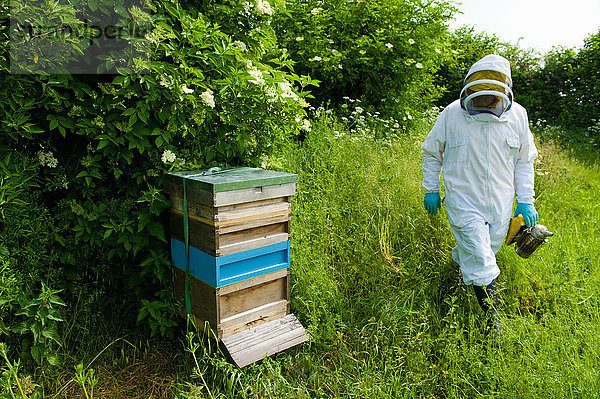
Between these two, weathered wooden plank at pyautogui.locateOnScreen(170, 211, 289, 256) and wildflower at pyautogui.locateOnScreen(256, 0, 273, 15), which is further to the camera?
wildflower at pyautogui.locateOnScreen(256, 0, 273, 15)

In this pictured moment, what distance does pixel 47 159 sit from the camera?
9.64 feet

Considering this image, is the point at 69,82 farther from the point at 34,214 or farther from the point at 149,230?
the point at 149,230

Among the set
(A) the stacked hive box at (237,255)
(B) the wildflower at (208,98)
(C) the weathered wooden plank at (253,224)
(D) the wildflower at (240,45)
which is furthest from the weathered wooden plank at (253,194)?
(D) the wildflower at (240,45)

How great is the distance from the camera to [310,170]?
16.1 ft

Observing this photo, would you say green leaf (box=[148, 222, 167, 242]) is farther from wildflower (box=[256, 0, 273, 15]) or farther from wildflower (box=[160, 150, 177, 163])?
wildflower (box=[256, 0, 273, 15])

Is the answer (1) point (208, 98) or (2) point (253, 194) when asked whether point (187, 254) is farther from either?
(1) point (208, 98)

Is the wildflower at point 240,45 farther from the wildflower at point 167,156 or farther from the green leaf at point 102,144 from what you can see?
the green leaf at point 102,144

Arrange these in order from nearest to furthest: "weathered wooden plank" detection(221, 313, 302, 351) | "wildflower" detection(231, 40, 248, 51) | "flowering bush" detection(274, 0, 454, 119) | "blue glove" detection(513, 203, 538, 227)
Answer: "weathered wooden plank" detection(221, 313, 302, 351)
"wildflower" detection(231, 40, 248, 51)
"blue glove" detection(513, 203, 538, 227)
"flowering bush" detection(274, 0, 454, 119)

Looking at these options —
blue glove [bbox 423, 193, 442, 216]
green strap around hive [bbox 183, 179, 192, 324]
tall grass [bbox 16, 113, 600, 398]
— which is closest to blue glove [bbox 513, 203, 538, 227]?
tall grass [bbox 16, 113, 600, 398]

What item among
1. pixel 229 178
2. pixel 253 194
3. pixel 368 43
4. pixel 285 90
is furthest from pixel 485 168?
pixel 368 43

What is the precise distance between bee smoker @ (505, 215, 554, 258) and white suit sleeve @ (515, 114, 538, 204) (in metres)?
0.17

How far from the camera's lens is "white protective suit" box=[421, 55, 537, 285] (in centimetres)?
312

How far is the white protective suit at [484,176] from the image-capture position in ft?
10.2

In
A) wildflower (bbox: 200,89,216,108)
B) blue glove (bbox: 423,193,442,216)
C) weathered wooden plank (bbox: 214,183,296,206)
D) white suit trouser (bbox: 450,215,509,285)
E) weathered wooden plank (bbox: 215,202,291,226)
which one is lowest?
white suit trouser (bbox: 450,215,509,285)
